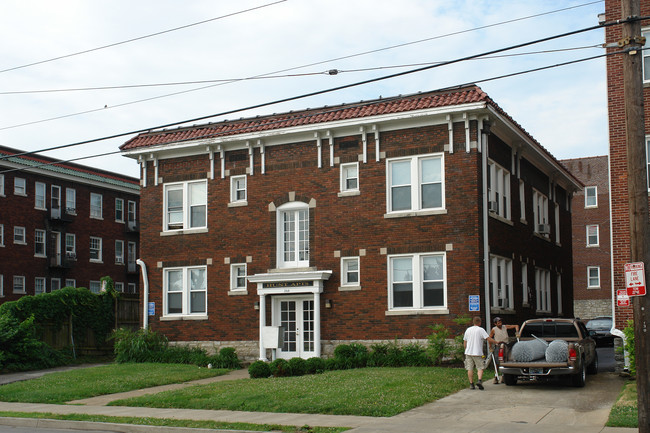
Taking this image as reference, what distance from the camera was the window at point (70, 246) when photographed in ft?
155

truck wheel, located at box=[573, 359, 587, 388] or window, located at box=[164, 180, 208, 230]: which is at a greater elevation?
window, located at box=[164, 180, 208, 230]

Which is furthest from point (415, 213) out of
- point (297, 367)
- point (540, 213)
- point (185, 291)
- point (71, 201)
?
point (71, 201)

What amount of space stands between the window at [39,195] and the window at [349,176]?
25862 mm

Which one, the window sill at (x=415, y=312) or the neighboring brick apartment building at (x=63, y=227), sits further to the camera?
the neighboring brick apartment building at (x=63, y=227)

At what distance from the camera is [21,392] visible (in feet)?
69.2

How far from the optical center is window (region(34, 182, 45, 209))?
45.2 meters

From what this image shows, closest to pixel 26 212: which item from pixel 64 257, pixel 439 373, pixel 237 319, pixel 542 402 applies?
pixel 64 257

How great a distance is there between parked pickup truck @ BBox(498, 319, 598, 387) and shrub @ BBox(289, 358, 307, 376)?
6.20m

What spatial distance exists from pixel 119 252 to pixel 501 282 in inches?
1260

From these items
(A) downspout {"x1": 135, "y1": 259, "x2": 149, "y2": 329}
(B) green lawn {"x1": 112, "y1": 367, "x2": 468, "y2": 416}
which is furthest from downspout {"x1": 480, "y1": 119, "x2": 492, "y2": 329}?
(A) downspout {"x1": 135, "y1": 259, "x2": 149, "y2": 329}

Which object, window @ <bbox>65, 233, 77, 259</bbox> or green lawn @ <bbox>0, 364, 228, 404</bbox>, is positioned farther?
window @ <bbox>65, 233, 77, 259</bbox>

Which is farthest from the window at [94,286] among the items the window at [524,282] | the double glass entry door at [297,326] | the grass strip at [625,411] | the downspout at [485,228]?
the grass strip at [625,411]

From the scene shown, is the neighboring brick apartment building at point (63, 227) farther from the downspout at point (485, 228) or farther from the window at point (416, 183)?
the downspout at point (485, 228)

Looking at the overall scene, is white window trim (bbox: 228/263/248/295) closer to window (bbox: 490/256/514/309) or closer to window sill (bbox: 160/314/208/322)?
window sill (bbox: 160/314/208/322)
